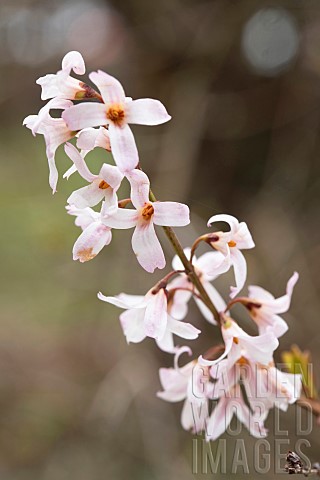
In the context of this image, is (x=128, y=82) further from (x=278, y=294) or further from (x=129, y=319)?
(x=129, y=319)

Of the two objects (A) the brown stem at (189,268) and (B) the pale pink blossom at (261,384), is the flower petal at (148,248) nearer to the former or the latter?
(A) the brown stem at (189,268)

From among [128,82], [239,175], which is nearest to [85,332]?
[239,175]

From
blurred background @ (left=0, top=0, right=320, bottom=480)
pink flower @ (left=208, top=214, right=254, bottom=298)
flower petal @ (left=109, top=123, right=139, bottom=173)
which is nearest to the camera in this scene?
flower petal @ (left=109, top=123, right=139, bottom=173)

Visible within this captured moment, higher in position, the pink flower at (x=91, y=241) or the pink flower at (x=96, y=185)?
the pink flower at (x=96, y=185)

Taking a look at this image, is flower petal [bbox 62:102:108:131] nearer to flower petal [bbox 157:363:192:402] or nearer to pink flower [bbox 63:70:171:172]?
pink flower [bbox 63:70:171:172]

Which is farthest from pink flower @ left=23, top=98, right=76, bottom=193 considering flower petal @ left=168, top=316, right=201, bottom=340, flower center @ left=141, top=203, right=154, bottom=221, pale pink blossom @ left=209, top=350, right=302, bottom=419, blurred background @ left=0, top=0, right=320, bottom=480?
blurred background @ left=0, top=0, right=320, bottom=480

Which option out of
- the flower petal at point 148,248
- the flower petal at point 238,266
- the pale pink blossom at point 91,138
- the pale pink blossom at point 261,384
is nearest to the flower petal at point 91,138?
the pale pink blossom at point 91,138

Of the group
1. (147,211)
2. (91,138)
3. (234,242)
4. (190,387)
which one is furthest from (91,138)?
(190,387)
